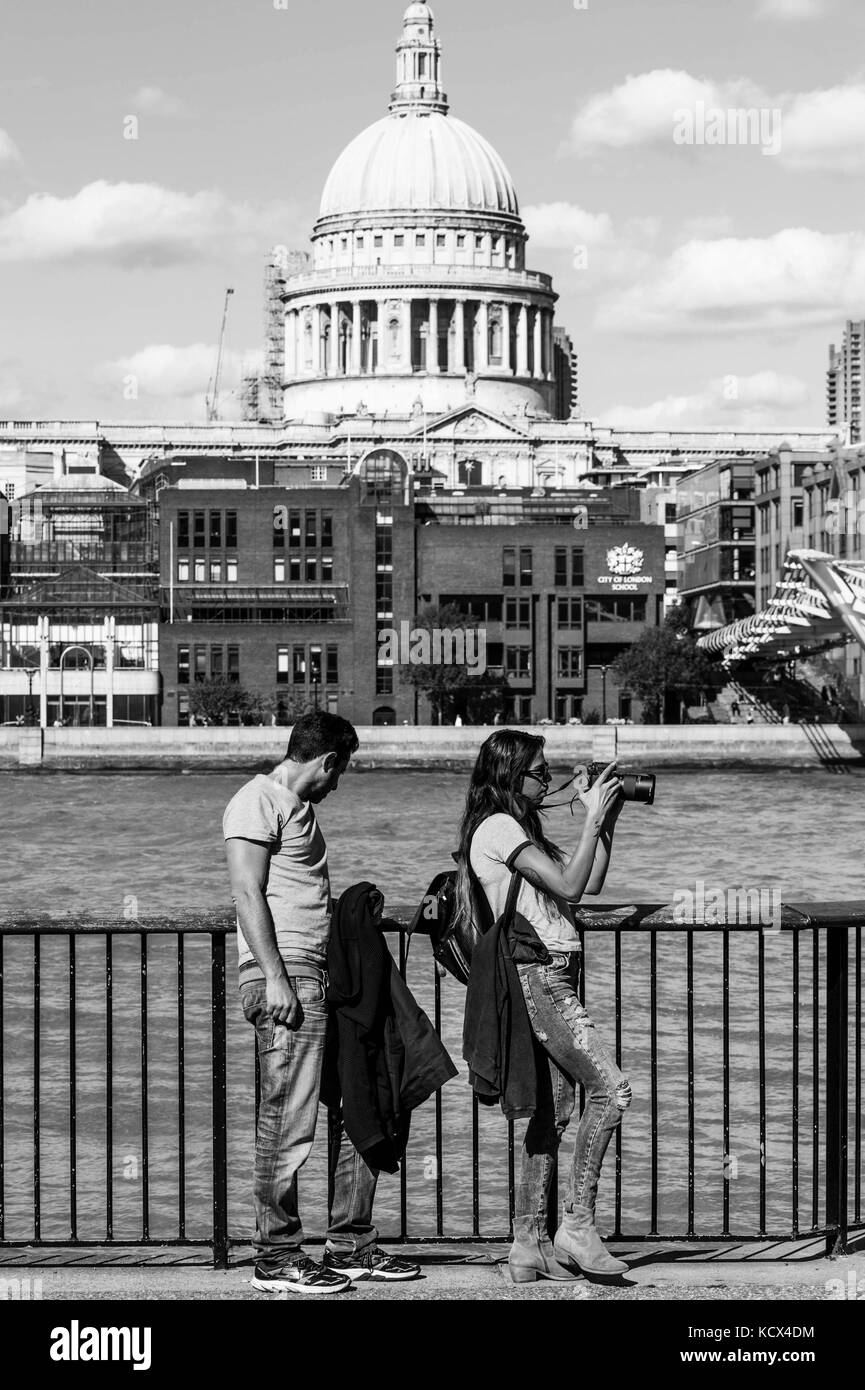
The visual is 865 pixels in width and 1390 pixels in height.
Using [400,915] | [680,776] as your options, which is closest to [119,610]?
[680,776]

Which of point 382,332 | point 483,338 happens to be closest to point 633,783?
point 483,338

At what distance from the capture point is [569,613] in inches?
4043

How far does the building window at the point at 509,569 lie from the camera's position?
103 meters

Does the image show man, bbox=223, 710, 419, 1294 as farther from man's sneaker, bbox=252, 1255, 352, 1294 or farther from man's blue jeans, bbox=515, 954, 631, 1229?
man's blue jeans, bbox=515, 954, 631, 1229

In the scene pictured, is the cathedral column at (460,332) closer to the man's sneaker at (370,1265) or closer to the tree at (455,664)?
the tree at (455,664)

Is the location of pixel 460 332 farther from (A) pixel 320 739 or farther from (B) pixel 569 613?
(A) pixel 320 739

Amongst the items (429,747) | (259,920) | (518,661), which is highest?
(518,661)

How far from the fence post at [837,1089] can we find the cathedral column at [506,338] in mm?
153378

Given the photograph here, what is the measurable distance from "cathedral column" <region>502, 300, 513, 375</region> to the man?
153623 mm

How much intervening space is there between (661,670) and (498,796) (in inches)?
3505

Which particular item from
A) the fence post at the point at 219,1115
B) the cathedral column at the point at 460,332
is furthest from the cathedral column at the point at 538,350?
the fence post at the point at 219,1115

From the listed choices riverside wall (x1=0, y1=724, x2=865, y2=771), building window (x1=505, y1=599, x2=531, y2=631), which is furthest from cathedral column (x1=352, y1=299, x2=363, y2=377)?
riverside wall (x1=0, y1=724, x2=865, y2=771)

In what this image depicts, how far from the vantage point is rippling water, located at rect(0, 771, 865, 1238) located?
15188mm
